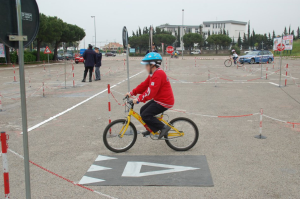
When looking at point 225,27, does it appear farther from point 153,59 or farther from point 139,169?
point 139,169

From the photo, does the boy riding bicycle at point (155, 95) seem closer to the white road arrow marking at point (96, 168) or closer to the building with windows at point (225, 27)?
the white road arrow marking at point (96, 168)

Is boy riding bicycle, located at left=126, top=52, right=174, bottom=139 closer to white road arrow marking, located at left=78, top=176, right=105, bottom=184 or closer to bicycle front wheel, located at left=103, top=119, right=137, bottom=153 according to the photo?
bicycle front wheel, located at left=103, top=119, right=137, bottom=153

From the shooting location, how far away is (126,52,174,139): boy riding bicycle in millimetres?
5219

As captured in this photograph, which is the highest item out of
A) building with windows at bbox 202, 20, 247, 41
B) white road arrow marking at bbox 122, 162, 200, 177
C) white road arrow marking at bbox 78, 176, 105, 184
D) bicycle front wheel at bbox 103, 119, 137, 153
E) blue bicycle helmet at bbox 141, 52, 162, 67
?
building with windows at bbox 202, 20, 247, 41

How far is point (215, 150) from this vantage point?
5.77 meters

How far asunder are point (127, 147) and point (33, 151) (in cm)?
177

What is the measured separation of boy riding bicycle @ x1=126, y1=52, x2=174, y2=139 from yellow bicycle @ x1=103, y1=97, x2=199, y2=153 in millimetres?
150

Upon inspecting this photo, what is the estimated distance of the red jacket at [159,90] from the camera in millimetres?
5199

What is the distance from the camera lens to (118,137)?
18.5ft

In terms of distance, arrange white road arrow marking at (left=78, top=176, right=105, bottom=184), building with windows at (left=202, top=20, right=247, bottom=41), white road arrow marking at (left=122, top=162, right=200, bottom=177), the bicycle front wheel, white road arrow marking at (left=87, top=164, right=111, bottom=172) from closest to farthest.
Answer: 1. white road arrow marking at (left=78, top=176, right=105, bottom=184)
2. white road arrow marking at (left=122, top=162, right=200, bottom=177)
3. white road arrow marking at (left=87, top=164, right=111, bottom=172)
4. the bicycle front wheel
5. building with windows at (left=202, top=20, right=247, bottom=41)

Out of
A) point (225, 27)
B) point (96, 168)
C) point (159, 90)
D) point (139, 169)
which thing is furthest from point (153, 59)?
point (225, 27)

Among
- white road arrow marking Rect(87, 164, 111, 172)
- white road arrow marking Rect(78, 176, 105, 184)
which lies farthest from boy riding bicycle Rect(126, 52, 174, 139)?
white road arrow marking Rect(78, 176, 105, 184)

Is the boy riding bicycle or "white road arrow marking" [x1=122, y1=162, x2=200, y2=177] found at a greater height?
the boy riding bicycle

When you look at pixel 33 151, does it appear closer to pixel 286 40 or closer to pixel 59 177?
pixel 59 177
